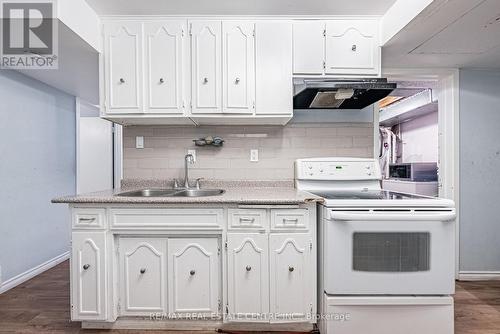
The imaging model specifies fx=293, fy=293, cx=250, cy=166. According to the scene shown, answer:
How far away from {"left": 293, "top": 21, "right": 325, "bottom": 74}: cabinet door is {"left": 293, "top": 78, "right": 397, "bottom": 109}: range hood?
0.13 m

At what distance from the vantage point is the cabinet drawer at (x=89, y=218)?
1765 mm

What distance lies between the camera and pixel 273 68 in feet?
6.89

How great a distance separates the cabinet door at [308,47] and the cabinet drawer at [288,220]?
1.03 meters

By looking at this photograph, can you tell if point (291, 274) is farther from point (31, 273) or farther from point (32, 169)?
point (32, 169)

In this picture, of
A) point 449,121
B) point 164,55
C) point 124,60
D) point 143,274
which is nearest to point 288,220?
point 143,274

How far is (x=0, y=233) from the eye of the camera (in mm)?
2438

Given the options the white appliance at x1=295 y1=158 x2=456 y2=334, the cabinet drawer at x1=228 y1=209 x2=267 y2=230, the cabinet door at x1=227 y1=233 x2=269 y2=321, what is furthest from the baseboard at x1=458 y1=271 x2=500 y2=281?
the cabinet drawer at x1=228 y1=209 x2=267 y2=230

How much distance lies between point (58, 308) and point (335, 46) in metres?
2.78

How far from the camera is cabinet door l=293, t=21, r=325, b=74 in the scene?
2.12 meters

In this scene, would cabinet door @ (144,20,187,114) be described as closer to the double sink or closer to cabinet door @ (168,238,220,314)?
the double sink

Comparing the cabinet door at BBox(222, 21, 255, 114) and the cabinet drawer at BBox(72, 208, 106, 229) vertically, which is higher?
the cabinet door at BBox(222, 21, 255, 114)

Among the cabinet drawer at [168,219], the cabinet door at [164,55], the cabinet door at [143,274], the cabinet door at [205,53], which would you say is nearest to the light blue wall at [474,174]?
the cabinet door at [205,53]

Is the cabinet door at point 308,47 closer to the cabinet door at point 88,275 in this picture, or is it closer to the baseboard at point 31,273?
the cabinet door at point 88,275

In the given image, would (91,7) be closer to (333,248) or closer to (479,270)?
(333,248)
